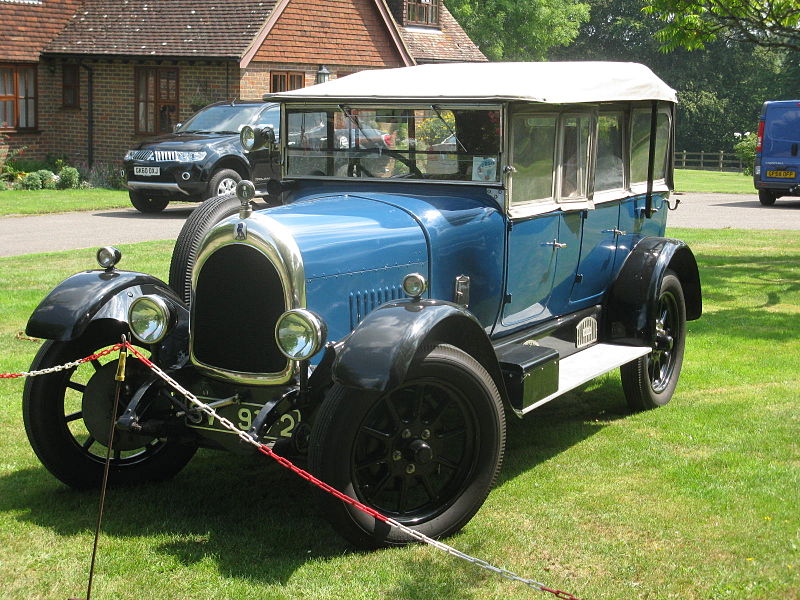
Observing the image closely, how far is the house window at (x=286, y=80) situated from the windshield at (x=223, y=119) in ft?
16.7

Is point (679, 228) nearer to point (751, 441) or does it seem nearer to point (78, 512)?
point (751, 441)

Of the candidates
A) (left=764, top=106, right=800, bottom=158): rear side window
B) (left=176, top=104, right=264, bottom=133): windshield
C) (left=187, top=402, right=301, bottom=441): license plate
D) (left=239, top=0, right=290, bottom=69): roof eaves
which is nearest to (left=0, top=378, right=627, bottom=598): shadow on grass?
(left=187, top=402, right=301, bottom=441): license plate

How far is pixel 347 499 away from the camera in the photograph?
428 centimetres

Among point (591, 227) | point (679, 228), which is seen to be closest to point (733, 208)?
point (679, 228)

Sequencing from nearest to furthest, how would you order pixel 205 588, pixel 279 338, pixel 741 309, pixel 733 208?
pixel 205 588, pixel 279 338, pixel 741 309, pixel 733 208

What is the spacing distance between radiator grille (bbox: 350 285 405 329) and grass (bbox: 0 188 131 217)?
14.0 meters

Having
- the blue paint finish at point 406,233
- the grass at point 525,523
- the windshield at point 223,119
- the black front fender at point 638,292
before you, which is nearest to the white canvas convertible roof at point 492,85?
the blue paint finish at point 406,233

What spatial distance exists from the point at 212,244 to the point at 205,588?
1521 millimetres

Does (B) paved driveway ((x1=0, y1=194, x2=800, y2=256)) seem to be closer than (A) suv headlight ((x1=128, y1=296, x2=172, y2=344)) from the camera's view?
No

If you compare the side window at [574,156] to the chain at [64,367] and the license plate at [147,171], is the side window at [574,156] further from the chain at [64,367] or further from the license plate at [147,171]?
the license plate at [147,171]

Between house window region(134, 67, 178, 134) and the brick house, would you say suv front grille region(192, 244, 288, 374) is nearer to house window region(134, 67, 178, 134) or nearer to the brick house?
the brick house

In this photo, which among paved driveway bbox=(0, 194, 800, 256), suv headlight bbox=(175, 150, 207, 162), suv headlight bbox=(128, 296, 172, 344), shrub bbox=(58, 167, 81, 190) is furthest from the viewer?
shrub bbox=(58, 167, 81, 190)

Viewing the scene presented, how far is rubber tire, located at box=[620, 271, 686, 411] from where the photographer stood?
675cm

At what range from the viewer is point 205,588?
4.18 metres
